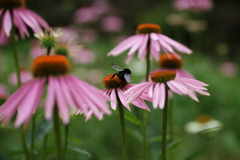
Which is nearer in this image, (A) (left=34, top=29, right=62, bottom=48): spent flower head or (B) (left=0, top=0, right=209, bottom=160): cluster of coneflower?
(B) (left=0, top=0, right=209, bottom=160): cluster of coneflower

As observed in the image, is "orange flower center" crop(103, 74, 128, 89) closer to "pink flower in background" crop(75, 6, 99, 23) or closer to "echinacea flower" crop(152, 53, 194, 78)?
"echinacea flower" crop(152, 53, 194, 78)

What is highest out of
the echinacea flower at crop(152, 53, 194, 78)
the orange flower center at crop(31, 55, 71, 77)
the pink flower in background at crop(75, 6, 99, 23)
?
the orange flower center at crop(31, 55, 71, 77)

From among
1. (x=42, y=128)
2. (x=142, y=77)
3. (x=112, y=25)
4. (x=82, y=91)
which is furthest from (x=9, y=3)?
(x=112, y=25)

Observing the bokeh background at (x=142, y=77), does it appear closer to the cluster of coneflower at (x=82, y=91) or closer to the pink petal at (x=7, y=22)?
the cluster of coneflower at (x=82, y=91)

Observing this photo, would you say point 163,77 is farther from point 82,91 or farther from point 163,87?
point 82,91

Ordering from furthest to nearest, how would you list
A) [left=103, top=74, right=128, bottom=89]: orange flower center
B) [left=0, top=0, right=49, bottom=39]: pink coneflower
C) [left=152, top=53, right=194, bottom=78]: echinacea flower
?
1. [left=152, top=53, right=194, bottom=78]: echinacea flower
2. [left=0, top=0, right=49, bottom=39]: pink coneflower
3. [left=103, top=74, right=128, bottom=89]: orange flower center

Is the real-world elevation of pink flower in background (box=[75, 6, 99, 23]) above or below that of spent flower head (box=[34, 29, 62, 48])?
below

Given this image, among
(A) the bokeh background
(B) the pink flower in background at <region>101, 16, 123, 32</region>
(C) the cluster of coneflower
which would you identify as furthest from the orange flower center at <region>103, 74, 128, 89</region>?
(B) the pink flower in background at <region>101, 16, 123, 32</region>
